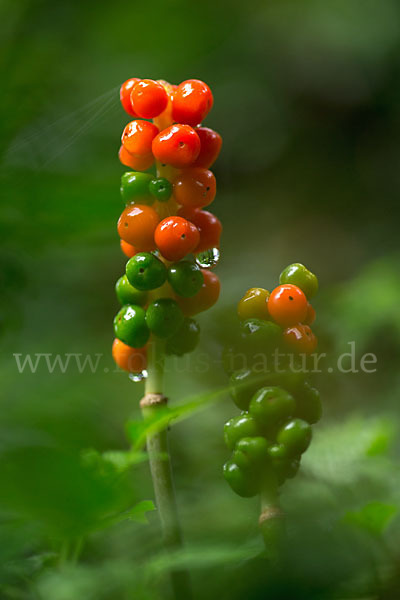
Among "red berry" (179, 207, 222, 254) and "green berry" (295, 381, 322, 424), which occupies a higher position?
"red berry" (179, 207, 222, 254)

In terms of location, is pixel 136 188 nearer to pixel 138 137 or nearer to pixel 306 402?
pixel 138 137

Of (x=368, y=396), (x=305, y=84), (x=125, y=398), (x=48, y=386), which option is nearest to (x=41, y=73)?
(x=48, y=386)

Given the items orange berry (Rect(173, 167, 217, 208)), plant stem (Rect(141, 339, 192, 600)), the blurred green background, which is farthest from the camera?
orange berry (Rect(173, 167, 217, 208))

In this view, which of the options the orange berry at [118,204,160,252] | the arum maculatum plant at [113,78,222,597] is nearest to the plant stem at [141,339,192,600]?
the arum maculatum plant at [113,78,222,597]

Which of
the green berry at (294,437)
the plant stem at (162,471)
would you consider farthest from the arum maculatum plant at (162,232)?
the green berry at (294,437)

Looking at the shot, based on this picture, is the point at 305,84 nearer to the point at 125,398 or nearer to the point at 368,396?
the point at 368,396

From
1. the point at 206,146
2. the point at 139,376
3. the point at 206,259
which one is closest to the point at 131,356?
the point at 139,376

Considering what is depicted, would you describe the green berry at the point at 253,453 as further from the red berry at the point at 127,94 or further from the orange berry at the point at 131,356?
the red berry at the point at 127,94

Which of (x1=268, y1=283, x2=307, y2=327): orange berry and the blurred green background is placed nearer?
the blurred green background

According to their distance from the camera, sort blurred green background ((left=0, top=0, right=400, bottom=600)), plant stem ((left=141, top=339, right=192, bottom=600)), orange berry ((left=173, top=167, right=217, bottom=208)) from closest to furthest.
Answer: blurred green background ((left=0, top=0, right=400, bottom=600)), plant stem ((left=141, top=339, right=192, bottom=600)), orange berry ((left=173, top=167, right=217, bottom=208))

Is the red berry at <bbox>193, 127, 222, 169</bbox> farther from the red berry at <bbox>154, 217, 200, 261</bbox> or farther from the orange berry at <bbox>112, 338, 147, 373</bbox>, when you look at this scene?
the orange berry at <bbox>112, 338, 147, 373</bbox>
